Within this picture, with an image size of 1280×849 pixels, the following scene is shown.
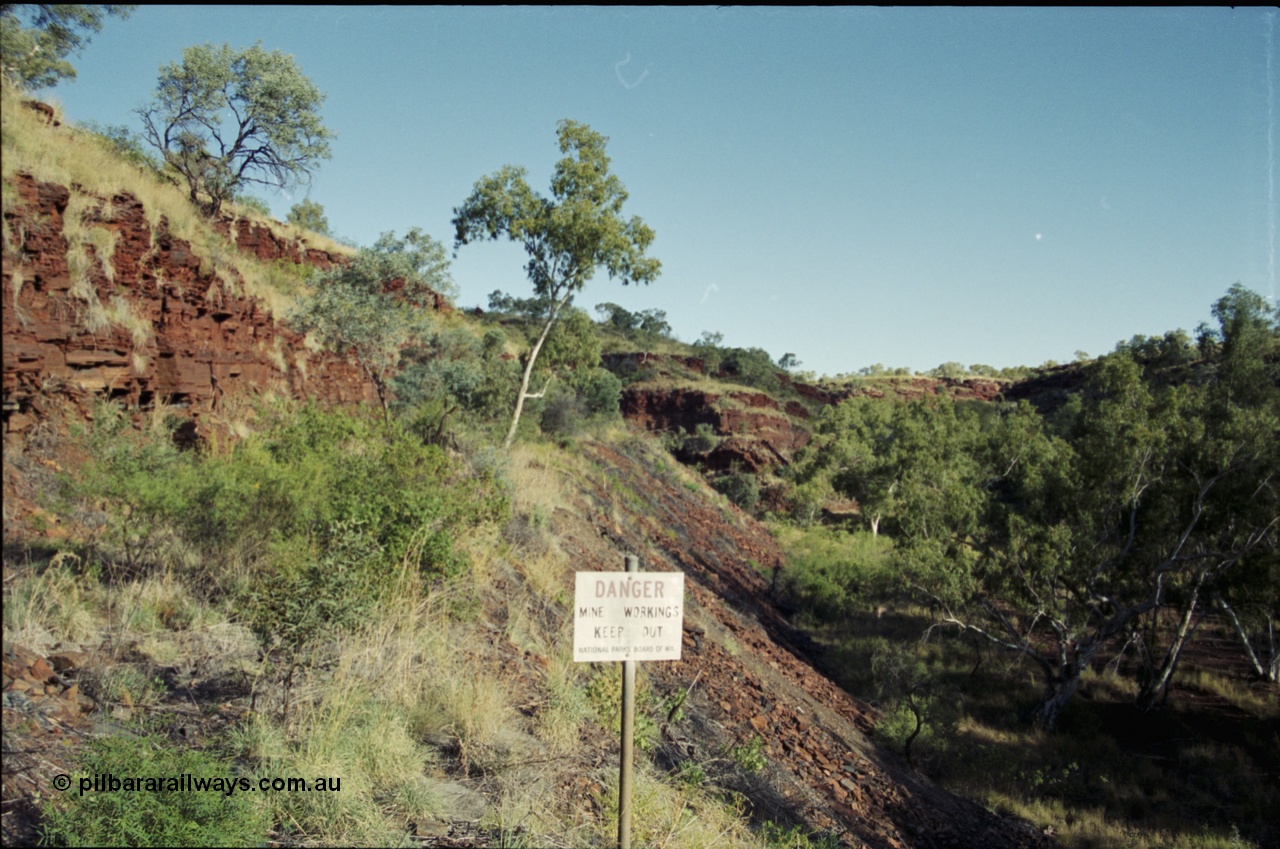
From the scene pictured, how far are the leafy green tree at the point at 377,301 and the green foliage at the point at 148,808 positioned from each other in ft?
32.0

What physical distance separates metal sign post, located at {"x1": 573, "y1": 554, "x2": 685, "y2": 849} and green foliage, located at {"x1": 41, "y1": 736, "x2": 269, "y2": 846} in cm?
166

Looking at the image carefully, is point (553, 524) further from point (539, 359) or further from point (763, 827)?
point (539, 359)

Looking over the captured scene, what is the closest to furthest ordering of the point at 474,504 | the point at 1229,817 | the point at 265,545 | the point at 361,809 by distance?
1. the point at 361,809
2. the point at 265,545
3. the point at 474,504
4. the point at 1229,817

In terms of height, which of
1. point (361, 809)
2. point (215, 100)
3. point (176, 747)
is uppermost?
point (215, 100)

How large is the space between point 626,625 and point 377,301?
11.6m

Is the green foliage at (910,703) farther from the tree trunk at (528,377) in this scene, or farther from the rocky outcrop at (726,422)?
the rocky outcrop at (726,422)

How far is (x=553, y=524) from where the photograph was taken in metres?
12.7

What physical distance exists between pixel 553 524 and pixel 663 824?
8091 mm

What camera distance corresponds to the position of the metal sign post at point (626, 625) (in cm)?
377

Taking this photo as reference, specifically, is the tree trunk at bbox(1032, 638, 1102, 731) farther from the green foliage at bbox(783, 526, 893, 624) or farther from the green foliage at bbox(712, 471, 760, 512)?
the green foliage at bbox(712, 471, 760, 512)

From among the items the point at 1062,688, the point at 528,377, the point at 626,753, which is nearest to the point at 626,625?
the point at 626,753

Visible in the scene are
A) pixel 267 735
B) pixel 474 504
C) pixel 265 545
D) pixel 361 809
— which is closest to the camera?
pixel 361 809

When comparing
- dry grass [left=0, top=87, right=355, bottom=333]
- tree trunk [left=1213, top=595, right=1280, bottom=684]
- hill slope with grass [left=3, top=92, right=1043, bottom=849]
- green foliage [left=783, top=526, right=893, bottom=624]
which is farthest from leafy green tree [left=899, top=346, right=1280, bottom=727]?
dry grass [left=0, top=87, right=355, bottom=333]

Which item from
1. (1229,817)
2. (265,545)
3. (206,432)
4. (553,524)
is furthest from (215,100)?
(1229,817)
